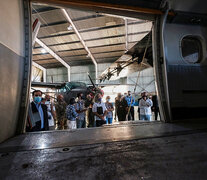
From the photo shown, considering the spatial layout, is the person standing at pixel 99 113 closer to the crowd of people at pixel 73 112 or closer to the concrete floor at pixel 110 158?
the crowd of people at pixel 73 112

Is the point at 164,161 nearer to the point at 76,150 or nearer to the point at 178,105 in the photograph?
the point at 76,150

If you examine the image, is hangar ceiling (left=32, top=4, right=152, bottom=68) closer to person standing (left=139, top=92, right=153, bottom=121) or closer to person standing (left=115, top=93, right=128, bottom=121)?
person standing (left=115, top=93, right=128, bottom=121)

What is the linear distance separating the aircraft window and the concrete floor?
1892 millimetres

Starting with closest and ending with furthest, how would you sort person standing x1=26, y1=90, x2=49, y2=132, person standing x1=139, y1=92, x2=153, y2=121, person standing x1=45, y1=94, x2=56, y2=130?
person standing x1=26, y1=90, x2=49, y2=132 → person standing x1=45, y1=94, x2=56, y2=130 → person standing x1=139, y1=92, x2=153, y2=121

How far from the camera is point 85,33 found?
11.6m

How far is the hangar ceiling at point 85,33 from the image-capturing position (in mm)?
8898

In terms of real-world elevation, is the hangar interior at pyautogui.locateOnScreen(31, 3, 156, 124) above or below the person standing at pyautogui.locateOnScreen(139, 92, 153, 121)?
above

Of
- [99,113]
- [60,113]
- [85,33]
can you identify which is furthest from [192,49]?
[85,33]

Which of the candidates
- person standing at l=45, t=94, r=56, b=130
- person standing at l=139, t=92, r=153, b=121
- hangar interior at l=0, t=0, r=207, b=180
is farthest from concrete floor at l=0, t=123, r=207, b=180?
person standing at l=139, t=92, r=153, b=121

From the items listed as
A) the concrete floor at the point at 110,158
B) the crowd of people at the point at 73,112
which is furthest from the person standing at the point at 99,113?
the concrete floor at the point at 110,158

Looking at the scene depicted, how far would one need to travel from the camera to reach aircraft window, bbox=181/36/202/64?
8.69 ft

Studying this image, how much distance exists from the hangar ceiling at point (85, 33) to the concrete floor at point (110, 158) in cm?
661

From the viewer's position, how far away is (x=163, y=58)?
2.36m

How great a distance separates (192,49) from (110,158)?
3141 millimetres
